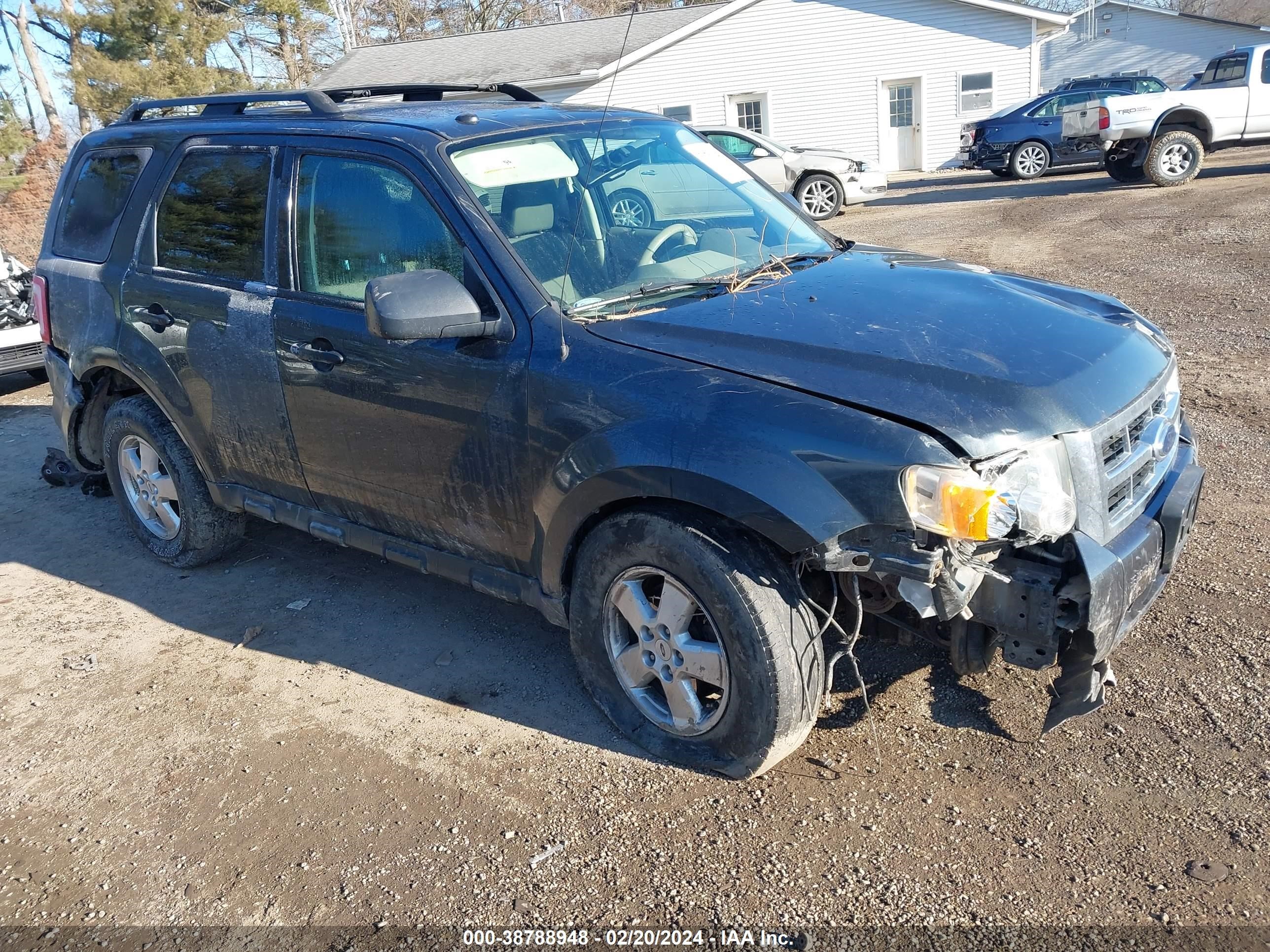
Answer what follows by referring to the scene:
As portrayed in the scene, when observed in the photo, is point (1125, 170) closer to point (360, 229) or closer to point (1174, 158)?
point (1174, 158)

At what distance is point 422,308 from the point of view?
3277mm

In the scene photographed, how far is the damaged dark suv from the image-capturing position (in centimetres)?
280

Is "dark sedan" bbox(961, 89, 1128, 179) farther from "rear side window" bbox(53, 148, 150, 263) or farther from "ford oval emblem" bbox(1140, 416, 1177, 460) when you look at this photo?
"rear side window" bbox(53, 148, 150, 263)

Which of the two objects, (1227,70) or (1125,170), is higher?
Answer: (1227,70)

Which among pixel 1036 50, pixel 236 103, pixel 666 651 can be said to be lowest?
pixel 666 651

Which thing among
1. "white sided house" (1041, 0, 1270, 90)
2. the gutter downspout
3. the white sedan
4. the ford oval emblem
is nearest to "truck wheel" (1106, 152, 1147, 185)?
the white sedan

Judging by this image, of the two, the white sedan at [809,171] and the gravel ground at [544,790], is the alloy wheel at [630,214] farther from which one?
the white sedan at [809,171]

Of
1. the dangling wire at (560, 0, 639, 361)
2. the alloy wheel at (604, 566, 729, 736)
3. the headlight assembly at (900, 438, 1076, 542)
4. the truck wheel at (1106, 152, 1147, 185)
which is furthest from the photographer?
the truck wheel at (1106, 152, 1147, 185)

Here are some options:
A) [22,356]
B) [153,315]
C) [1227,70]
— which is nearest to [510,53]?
[1227,70]

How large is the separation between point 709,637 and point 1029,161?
2029 cm

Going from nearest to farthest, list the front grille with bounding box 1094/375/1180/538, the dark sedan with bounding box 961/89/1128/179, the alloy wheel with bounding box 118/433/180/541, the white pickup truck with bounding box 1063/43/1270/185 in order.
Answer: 1. the front grille with bounding box 1094/375/1180/538
2. the alloy wheel with bounding box 118/433/180/541
3. the white pickup truck with bounding box 1063/43/1270/185
4. the dark sedan with bounding box 961/89/1128/179

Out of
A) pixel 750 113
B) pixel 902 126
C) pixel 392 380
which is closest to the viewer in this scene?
pixel 392 380

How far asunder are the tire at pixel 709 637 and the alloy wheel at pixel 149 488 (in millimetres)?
2771

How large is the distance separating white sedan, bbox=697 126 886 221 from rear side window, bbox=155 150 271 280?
1252cm
